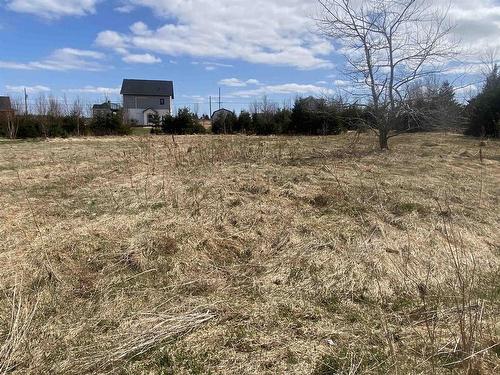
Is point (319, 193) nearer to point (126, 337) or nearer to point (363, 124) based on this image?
point (126, 337)

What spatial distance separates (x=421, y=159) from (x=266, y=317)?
376 inches

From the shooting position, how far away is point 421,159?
11000 mm

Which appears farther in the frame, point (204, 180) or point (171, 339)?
point (204, 180)

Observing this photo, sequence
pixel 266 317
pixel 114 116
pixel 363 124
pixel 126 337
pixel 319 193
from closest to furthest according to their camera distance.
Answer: pixel 126 337 < pixel 266 317 < pixel 319 193 < pixel 363 124 < pixel 114 116

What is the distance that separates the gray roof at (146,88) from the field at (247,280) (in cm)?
4736

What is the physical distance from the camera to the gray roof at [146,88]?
5141cm

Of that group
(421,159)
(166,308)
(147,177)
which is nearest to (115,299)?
(166,308)

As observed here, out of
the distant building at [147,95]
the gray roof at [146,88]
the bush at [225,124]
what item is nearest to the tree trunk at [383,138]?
the bush at [225,124]

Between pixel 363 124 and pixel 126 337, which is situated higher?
pixel 363 124

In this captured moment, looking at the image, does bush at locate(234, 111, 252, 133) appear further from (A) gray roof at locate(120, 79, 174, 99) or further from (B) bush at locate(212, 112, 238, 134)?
(A) gray roof at locate(120, 79, 174, 99)

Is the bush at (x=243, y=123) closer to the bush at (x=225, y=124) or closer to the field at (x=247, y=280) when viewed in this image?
the bush at (x=225, y=124)

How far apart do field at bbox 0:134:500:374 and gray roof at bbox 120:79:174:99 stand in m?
47.4

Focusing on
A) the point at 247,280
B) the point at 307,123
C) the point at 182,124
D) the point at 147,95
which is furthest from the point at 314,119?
the point at 147,95

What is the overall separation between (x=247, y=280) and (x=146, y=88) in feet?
171
